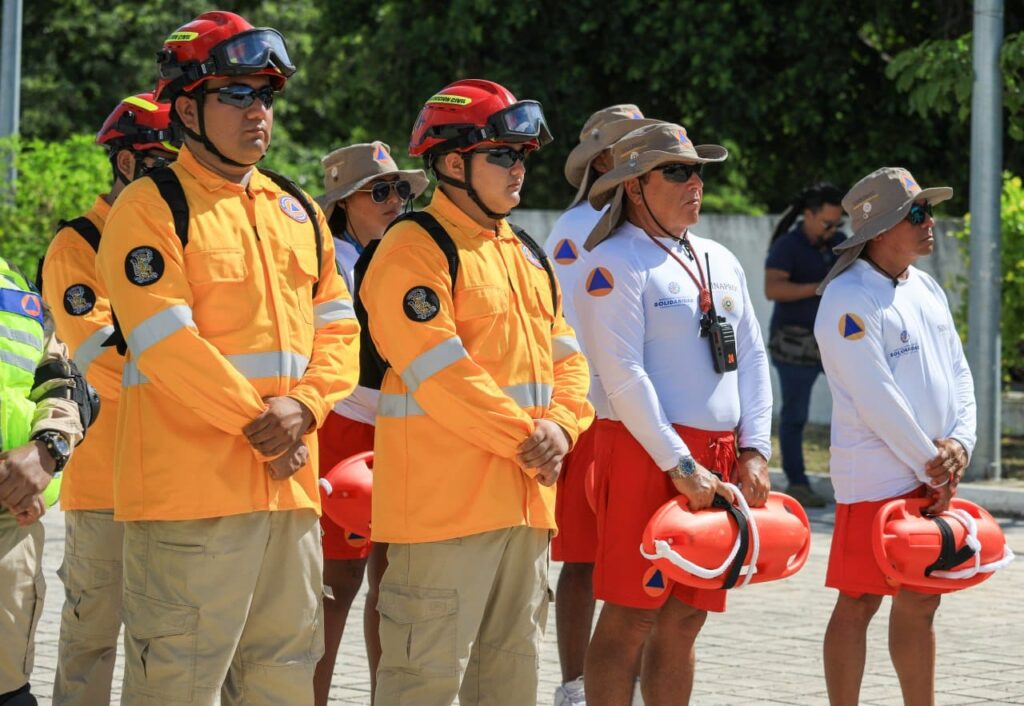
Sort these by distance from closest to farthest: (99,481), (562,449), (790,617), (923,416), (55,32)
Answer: (562,449), (99,481), (923,416), (790,617), (55,32)

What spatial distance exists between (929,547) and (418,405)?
1976 mm

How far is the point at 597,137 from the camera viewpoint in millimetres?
7828

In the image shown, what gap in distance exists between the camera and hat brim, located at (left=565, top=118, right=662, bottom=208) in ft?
25.3

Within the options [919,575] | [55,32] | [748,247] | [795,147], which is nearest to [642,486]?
[919,575]

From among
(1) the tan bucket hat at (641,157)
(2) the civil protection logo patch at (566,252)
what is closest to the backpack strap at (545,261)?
(1) the tan bucket hat at (641,157)

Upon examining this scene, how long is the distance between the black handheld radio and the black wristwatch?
2356 millimetres

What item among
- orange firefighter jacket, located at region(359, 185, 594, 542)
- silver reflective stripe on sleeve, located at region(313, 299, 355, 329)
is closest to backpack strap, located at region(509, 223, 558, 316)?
orange firefighter jacket, located at region(359, 185, 594, 542)

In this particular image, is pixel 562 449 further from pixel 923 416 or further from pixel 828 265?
pixel 828 265

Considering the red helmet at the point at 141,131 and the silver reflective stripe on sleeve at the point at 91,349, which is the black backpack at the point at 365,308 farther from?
the red helmet at the point at 141,131

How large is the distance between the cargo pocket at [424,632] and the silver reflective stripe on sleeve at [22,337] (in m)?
1.39

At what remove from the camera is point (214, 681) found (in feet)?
16.5

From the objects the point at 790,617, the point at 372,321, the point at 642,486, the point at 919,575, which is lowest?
the point at 790,617

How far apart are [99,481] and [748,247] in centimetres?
1388

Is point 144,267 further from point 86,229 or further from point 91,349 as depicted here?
point 86,229
